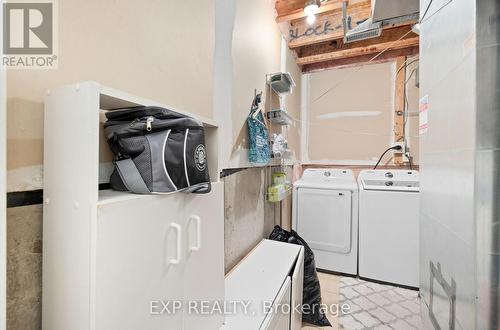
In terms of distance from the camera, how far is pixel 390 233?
2.56 m

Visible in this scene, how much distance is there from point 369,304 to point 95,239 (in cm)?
261

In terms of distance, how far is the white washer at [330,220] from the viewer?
2.77 meters

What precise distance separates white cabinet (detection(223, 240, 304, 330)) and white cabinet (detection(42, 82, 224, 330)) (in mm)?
511

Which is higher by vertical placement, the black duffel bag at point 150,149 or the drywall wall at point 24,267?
the black duffel bag at point 150,149

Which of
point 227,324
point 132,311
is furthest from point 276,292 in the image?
point 132,311

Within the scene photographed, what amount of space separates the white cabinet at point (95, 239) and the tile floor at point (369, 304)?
1.87 m

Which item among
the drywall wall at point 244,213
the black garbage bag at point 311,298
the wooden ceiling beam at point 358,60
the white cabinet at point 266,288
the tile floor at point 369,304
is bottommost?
the tile floor at point 369,304

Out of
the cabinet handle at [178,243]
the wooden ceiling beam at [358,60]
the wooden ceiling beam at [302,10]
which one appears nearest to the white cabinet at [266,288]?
the cabinet handle at [178,243]

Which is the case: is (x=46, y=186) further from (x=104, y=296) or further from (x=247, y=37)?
(x=247, y=37)

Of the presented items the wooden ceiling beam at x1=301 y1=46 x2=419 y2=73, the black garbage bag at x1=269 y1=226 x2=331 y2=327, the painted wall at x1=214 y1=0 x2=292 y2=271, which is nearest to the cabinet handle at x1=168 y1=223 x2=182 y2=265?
the painted wall at x1=214 y1=0 x2=292 y2=271

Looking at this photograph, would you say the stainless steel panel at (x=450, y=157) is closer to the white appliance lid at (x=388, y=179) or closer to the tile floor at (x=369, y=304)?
the tile floor at (x=369, y=304)

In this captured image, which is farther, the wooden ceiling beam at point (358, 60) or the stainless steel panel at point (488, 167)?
the wooden ceiling beam at point (358, 60)

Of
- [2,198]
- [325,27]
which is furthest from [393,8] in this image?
[2,198]

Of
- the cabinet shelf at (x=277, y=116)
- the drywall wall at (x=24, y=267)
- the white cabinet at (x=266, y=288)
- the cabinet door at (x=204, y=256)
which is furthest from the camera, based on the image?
the cabinet shelf at (x=277, y=116)
